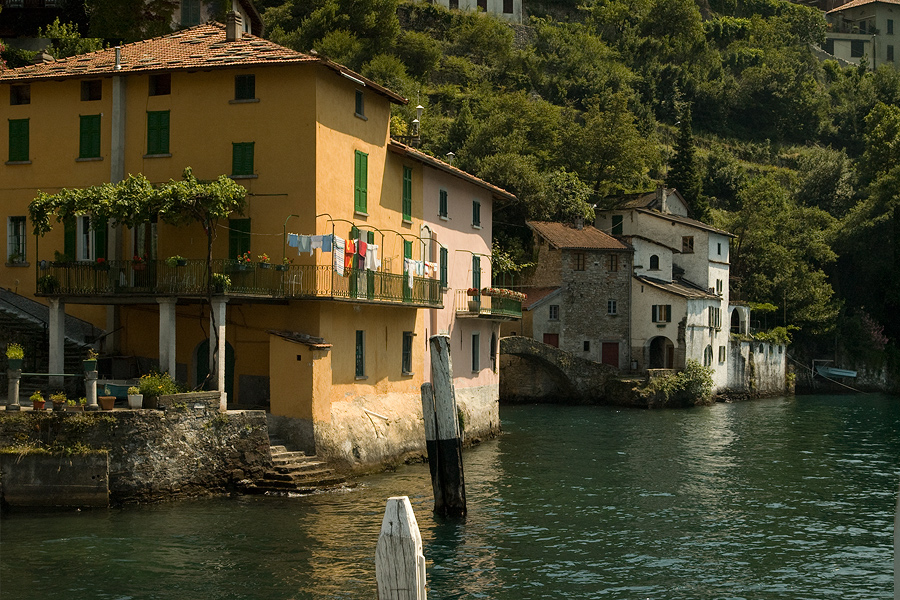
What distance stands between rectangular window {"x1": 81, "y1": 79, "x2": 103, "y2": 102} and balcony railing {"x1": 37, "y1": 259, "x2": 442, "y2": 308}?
5.51 metres

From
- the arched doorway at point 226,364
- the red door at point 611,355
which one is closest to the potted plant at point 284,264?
the arched doorway at point 226,364

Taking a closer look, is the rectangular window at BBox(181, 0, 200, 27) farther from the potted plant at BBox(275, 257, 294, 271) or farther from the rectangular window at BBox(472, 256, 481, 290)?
the potted plant at BBox(275, 257, 294, 271)

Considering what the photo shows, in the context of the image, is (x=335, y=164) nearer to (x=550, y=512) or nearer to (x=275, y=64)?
(x=275, y=64)

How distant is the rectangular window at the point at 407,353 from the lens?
36812mm

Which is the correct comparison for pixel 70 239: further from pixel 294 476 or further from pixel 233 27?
pixel 294 476

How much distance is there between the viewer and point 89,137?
108 ft

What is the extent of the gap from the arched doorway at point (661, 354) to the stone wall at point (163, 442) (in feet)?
147

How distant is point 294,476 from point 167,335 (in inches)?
198

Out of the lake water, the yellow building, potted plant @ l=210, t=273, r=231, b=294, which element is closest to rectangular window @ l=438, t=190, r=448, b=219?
the yellow building

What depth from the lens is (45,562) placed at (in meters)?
21.0

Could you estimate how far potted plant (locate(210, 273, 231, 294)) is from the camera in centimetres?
2903

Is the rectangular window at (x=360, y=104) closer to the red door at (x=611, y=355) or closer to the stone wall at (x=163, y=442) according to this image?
the stone wall at (x=163, y=442)

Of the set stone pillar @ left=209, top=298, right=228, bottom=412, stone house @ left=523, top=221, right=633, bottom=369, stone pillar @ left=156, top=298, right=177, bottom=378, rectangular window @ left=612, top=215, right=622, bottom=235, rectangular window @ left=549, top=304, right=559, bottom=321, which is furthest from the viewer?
rectangular window @ left=612, top=215, right=622, bottom=235

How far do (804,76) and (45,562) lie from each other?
12949 cm
